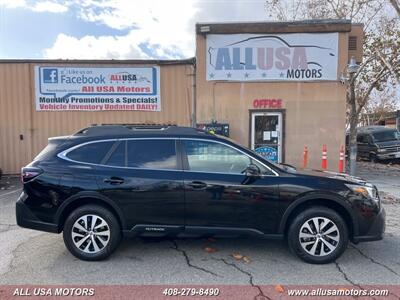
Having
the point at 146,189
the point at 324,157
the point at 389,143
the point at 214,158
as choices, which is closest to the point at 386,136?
the point at 389,143

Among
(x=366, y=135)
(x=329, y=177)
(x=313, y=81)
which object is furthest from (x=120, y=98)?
(x=366, y=135)

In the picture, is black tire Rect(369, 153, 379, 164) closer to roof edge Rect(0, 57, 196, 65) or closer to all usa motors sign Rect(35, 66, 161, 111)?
roof edge Rect(0, 57, 196, 65)

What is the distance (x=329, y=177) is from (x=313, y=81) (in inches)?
251

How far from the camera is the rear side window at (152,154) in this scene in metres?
4.46

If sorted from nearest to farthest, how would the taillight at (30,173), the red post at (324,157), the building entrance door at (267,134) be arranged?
the taillight at (30,173), the red post at (324,157), the building entrance door at (267,134)

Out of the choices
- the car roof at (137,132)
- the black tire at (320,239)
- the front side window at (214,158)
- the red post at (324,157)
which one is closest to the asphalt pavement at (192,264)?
the black tire at (320,239)

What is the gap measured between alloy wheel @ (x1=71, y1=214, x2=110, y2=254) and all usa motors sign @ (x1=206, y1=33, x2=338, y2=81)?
692 cm

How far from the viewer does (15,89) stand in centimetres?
1050

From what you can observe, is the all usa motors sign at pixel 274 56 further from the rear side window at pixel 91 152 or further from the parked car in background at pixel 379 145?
the parked car in background at pixel 379 145

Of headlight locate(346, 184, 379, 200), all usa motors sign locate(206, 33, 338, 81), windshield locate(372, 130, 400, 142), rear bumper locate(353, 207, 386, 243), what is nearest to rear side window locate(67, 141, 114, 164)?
headlight locate(346, 184, 379, 200)

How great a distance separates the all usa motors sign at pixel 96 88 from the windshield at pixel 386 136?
13.2 m

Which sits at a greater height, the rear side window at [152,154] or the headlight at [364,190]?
the rear side window at [152,154]

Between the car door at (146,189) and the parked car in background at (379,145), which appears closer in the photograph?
the car door at (146,189)

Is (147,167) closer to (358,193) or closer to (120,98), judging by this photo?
(358,193)
